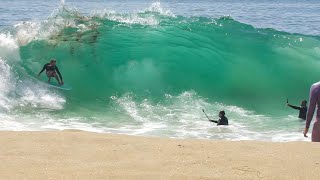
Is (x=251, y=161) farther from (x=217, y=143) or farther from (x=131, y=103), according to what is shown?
(x=131, y=103)

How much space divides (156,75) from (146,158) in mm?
10255

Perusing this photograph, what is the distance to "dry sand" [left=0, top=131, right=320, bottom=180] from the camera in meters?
3.70

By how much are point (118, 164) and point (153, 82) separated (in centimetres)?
999

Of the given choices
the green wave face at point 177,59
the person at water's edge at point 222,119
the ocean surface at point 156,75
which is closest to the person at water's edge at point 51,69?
the ocean surface at point 156,75

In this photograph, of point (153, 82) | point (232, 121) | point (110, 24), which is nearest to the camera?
point (232, 121)

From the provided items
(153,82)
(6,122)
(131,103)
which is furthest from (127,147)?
(153,82)

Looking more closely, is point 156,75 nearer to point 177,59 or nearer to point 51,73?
point 177,59

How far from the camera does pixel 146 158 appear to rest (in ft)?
13.6

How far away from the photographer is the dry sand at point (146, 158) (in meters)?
3.70

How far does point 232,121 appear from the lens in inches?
427

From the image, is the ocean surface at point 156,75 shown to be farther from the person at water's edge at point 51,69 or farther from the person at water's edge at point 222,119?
the person at water's edge at point 51,69

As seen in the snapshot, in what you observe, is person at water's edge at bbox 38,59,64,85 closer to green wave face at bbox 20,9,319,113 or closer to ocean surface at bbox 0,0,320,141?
ocean surface at bbox 0,0,320,141

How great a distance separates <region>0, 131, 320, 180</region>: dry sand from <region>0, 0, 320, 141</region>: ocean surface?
14.8 ft

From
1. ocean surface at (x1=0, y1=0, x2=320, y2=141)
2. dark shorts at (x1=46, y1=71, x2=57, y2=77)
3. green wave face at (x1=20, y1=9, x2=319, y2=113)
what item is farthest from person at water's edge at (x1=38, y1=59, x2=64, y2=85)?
green wave face at (x1=20, y1=9, x2=319, y2=113)
